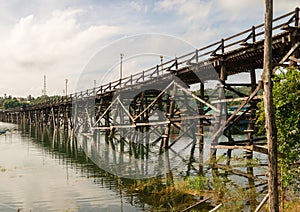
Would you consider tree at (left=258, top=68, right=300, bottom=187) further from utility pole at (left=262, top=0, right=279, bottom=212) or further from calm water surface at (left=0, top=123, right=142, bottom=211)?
calm water surface at (left=0, top=123, right=142, bottom=211)

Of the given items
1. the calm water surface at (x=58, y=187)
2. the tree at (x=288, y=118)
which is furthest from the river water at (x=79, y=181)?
the tree at (x=288, y=118)

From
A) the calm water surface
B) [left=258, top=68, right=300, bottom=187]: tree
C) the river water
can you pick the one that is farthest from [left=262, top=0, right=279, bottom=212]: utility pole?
the calm water surface

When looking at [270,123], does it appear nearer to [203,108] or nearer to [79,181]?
[79,181]

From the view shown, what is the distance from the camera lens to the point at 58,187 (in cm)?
1302

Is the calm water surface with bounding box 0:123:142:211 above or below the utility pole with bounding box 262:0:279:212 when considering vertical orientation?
below

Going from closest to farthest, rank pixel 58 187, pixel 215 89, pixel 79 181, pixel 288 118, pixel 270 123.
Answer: pixel 270 123, pixel 288 118, pixel 58 187, pixel 79 181, pixel 215 89

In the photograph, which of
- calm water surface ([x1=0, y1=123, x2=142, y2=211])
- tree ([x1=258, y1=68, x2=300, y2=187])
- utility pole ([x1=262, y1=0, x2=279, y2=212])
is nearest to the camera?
utility pole ([x1=262, y1=0, x2=279, y2=212])

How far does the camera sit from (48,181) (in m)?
14.2

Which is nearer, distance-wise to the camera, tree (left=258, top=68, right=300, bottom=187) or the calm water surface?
tree (left=258, top=68, right=300, bottom=187)

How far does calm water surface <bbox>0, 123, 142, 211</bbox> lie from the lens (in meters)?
10.4

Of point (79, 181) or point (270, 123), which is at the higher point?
point (270, 123)

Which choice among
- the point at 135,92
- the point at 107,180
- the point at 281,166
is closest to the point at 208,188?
the point at 281,166

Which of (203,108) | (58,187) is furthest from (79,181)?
(203,108)

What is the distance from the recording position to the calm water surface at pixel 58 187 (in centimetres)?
1041
